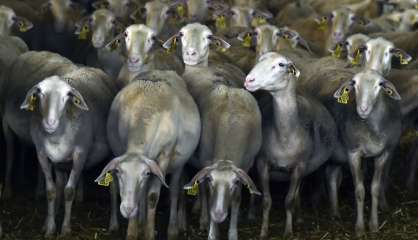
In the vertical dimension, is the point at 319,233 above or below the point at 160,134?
below

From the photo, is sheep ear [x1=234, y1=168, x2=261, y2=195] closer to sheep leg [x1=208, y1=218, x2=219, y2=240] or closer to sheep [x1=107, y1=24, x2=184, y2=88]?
sheep leg [x1=208, y1=218, x2=219, y2=240]

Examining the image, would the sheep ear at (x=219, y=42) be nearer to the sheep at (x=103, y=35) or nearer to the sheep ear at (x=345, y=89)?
the sheep at (x=103, y=35)

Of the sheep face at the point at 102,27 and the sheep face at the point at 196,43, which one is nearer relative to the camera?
the sheep face at the point at 196,43

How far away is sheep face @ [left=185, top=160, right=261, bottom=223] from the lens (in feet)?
26.8

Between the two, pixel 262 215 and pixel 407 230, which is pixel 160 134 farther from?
pixel 407 230

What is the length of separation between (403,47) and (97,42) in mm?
3787

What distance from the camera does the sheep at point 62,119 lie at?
8680mm

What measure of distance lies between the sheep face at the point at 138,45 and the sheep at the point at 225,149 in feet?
2.95

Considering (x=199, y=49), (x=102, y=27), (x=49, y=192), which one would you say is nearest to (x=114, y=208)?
(x=49, y=192)

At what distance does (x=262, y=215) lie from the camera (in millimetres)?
9742

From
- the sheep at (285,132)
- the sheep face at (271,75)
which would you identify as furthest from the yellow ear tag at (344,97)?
the sheep face at (271,75)

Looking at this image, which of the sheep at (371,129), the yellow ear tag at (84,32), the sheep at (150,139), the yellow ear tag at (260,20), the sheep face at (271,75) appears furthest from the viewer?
the yellow ear tag at (260,20)

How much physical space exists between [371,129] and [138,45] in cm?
250

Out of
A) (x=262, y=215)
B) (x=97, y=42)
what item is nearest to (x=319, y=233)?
(x=262, y=215)
